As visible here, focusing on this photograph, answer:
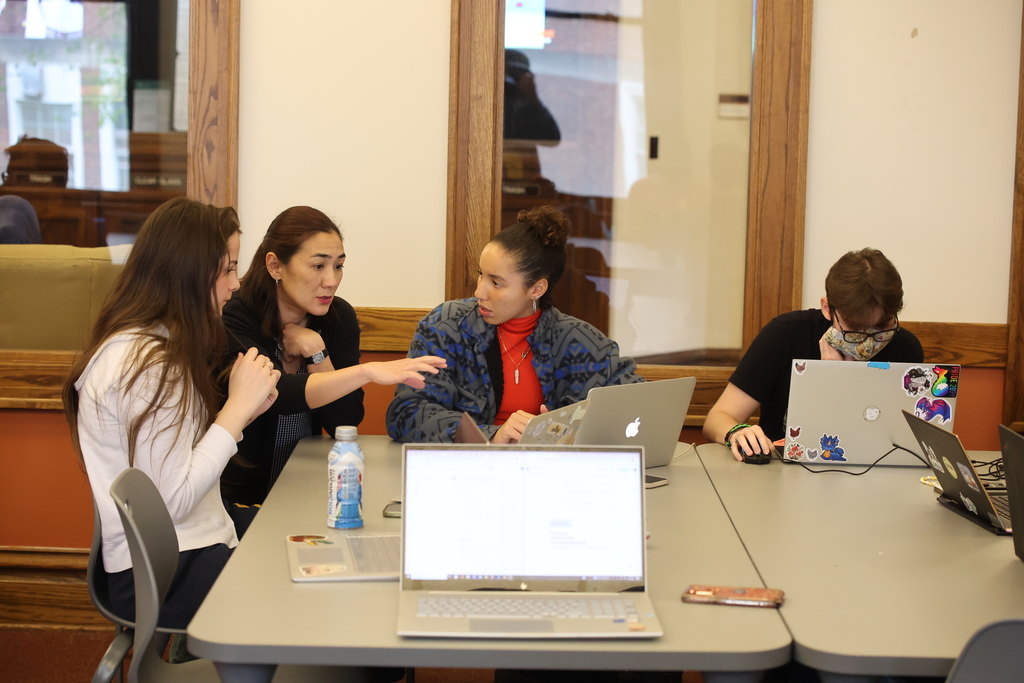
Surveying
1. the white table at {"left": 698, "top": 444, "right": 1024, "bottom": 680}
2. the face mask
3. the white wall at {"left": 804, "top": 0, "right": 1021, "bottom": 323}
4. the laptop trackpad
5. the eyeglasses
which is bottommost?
the white table at {"left": 698, "top": 444, "right": 1024, "bottom": 680}

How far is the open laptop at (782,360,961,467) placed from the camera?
6.86 feet

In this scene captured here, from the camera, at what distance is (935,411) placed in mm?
2131

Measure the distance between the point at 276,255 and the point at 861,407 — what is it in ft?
5.24

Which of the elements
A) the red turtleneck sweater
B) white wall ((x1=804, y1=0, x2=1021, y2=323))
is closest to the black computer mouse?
the red turtleneck sweater

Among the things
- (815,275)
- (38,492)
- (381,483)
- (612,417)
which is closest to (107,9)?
(38,492)

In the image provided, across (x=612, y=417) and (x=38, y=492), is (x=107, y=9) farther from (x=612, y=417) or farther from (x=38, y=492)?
(x=612, y=417)

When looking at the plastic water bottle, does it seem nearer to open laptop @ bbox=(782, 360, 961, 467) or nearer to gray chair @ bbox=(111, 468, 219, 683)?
gray chair @ bbox=(111, 468, 219, 683)

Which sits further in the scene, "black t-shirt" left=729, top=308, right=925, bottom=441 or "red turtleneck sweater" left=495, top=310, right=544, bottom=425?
"black t-shirt" left=729, top=308, right=925, bottom=441

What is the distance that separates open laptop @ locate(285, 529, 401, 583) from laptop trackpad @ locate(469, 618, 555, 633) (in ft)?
0.72

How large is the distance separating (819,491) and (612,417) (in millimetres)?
502

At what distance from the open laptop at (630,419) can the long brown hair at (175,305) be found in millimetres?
667

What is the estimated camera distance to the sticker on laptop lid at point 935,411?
2125mm

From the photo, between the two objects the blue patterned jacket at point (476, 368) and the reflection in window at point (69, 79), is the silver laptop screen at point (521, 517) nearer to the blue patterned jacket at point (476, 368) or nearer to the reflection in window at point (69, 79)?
the blue patterned jacket at point (476, 368)

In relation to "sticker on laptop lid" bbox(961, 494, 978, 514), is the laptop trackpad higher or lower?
lower
